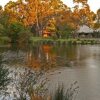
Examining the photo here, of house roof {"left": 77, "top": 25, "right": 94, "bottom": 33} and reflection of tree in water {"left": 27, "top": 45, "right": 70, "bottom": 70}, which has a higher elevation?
house roof {"left": 77, "top": 25, "right": 94, "bottom": 33}

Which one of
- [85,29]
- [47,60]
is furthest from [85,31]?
[47,60]

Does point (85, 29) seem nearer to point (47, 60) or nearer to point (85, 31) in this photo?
point (85, 31)

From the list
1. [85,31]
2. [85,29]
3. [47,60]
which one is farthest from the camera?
[85,29]

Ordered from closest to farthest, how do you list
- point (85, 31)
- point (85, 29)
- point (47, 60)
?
point (47, 60) < point (85, 31) < point (85, 29)

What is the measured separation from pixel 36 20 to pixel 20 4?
4699 millimetres

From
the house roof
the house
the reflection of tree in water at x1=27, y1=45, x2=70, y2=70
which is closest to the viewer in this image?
the reflection of tree in water at x1=27, y1=45, x2=70, y2=70

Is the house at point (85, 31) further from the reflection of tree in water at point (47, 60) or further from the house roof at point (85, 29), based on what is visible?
the reflection of tree in water at point (47, 60)

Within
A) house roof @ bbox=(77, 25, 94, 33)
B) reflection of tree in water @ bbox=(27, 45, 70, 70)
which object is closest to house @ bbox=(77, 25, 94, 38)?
house roof @ bbox=(77, 25, 94, 33)

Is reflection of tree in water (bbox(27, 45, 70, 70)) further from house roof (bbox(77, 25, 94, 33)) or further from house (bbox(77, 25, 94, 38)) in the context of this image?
house (bbox(77, 25, 94, 38))

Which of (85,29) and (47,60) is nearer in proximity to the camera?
(47,60)

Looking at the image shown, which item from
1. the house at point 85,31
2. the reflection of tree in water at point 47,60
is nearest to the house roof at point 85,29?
the house at point 85,31

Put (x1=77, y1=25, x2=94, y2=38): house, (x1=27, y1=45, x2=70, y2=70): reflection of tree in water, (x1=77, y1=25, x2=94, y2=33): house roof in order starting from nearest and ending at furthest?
(x1=27, y1=45, x2=70, y2=70): reflection of tree in water, (x1=77, y1=25, x2=94, y2=33): house roof, (x1=77, y1=25, x2=94, y2=38): house

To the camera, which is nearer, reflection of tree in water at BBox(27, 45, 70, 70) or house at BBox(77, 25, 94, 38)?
reflection of tree in water at BBox(27, 45, 70, 70)

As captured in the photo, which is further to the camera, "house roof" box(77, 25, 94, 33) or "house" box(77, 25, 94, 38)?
"house" box(77, 25, 94, 38)
